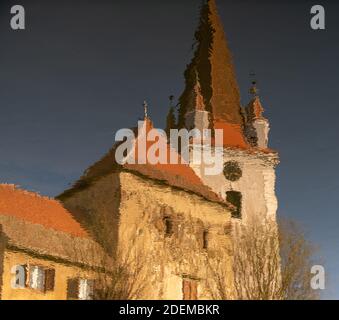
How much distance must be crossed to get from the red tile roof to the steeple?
14926mm

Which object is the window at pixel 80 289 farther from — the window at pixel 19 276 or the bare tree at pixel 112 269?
the window at pixel 19 276

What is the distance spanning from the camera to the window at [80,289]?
2505 cm

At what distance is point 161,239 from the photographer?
2895cm

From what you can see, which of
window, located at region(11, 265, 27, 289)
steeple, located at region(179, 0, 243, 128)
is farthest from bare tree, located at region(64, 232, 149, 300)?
steeple, located at region(179, 0, 243, 128)

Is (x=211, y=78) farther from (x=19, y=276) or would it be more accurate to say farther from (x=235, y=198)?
(x=19, y=276)

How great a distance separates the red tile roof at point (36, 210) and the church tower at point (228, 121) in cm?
1158

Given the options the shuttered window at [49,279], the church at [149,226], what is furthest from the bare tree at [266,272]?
the shuttered window at [49,279]

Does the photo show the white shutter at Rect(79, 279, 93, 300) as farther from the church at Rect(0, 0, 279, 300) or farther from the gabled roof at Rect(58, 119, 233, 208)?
the gabled roof at Rect(58, 119, 233, 208)

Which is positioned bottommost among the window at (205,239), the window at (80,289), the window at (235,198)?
the window at (80,289)

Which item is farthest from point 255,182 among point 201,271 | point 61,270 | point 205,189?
point 61,270

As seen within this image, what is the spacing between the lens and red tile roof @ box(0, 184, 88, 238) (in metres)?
26.5

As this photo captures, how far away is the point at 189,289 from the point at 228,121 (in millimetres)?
16009
